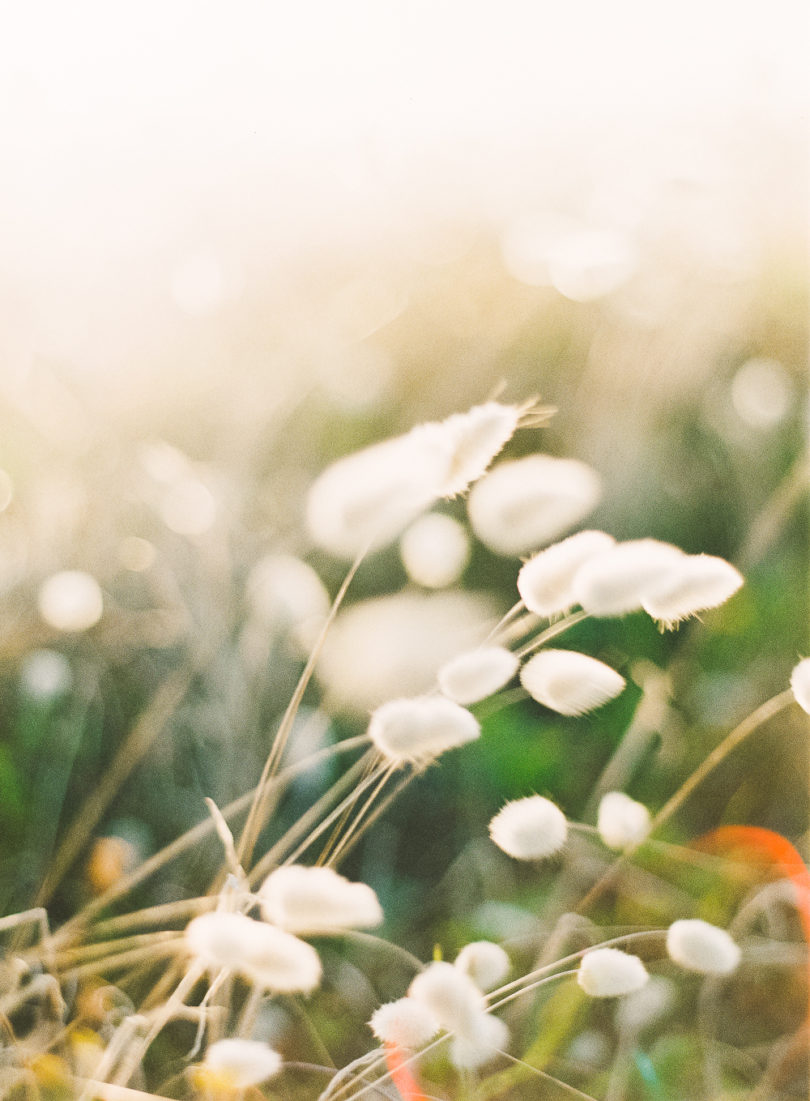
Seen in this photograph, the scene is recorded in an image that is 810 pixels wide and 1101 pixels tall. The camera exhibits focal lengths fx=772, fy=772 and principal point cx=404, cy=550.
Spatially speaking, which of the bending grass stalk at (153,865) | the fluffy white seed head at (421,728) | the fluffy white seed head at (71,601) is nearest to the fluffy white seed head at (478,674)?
the fluffy white seed head at (421,728)

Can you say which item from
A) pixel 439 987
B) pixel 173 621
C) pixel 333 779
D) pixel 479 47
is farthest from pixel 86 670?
pixel 479 47

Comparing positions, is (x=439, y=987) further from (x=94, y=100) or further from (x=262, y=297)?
(x=94, y=100)

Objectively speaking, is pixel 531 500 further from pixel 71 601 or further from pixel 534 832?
pixel 71 601

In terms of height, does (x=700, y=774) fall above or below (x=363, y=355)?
below

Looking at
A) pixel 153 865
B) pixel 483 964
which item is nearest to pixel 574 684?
pixel 483 964

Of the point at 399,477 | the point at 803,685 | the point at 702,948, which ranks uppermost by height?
the point at 399,477

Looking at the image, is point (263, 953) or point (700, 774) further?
point (700, 774)

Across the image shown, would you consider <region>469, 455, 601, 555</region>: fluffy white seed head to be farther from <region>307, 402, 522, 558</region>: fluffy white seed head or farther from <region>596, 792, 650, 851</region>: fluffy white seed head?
<region>596, 792, 650, 851</region>: fluffy white seed head
